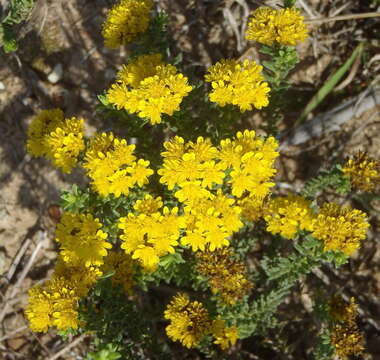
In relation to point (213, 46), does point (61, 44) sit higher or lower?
lower

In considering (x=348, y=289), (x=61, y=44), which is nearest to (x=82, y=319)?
(x=348, y=289)

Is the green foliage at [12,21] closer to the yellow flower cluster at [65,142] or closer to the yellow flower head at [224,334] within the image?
the yellow flower cluster at [65,142]

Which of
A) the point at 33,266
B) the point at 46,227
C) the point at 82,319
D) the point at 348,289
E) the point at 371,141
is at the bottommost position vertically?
the point at 82,319

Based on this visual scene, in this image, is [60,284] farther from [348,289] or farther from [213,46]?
[213,46]

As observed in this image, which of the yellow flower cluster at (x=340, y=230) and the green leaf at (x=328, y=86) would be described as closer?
the yellow flower cluster at (x=340, y=230)

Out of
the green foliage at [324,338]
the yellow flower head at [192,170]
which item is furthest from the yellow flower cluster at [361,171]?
the yellow flower head at [192,170]

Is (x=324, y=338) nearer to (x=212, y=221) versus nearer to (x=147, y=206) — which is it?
(x=212, y=221)

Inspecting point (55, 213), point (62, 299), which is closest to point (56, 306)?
point (62, 299)
